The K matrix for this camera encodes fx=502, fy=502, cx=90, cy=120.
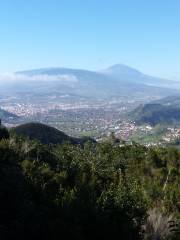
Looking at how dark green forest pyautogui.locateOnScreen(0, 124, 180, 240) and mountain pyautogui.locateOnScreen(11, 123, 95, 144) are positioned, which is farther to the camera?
mountain pyautogui.locateOnScreen(11, 123, 95, 144)

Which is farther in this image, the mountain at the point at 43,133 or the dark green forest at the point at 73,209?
the mountain at the point at 43,133

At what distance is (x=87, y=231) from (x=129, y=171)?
→ 18.9m

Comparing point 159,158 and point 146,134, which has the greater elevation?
point 159,158

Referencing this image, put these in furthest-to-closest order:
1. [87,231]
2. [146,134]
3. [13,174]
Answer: [146,134], [13,174], [87,231]

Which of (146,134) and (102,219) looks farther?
(146,134)

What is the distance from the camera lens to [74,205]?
746 inches

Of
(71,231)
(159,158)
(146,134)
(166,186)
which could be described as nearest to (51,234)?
(71,231)

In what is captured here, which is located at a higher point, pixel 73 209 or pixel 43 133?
pixel 73 209

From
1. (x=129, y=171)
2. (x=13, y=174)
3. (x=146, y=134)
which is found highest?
(x=13, y=174)

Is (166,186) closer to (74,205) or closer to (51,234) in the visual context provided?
(74,205)

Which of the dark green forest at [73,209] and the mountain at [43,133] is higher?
the dark green forest at [73,209]

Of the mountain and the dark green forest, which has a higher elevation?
the dark green forest

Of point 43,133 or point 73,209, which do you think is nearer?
point 73,209

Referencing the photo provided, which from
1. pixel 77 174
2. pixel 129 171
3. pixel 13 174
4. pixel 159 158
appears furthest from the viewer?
pixel 159 158
